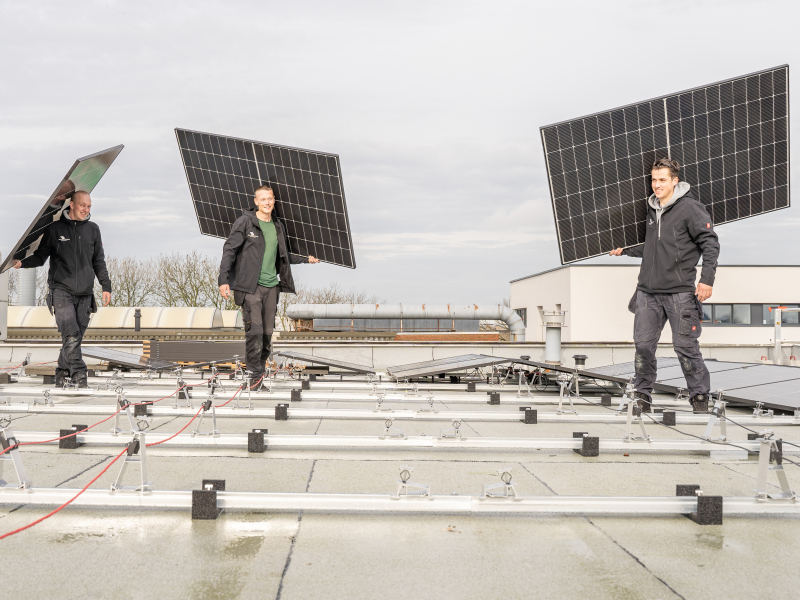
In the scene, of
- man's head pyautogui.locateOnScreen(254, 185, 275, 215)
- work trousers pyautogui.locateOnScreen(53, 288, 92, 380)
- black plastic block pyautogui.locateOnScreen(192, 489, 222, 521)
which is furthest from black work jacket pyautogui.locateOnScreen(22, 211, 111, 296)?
black plastic block pyautogui.locateOnScreen(192, 489, 222, 521)

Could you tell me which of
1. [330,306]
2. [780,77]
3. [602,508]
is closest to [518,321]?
[330,306]

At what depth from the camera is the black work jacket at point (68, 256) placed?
704 cm

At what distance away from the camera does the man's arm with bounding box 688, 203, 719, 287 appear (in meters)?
5.73

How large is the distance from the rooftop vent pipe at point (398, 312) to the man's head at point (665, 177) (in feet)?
111

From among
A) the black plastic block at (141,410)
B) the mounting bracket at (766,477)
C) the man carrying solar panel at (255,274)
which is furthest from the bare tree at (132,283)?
the mounting bracket at (766,477)

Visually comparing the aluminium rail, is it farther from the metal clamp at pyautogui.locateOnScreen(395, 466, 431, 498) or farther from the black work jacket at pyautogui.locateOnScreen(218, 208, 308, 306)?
the metal clamp at pyautogui.locateOnScreen(395, 466, 431, 498)

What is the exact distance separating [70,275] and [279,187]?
2.90 meters

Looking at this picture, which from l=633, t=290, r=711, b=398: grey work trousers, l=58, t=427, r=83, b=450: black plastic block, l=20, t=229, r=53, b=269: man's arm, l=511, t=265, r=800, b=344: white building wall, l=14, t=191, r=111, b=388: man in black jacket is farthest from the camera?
l=511, t=265, r=800, b=344: white building wall

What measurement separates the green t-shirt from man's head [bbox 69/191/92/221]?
6.39 feet

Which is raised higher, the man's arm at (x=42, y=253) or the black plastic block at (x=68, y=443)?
the man's arm at (x=42, y=253)

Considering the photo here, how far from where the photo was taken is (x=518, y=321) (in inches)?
1622

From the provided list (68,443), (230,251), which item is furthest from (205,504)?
(230,251)

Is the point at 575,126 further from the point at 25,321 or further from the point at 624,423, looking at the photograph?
the point at 25,321

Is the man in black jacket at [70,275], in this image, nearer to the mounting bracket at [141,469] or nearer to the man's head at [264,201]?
the man's head at [264,201]
